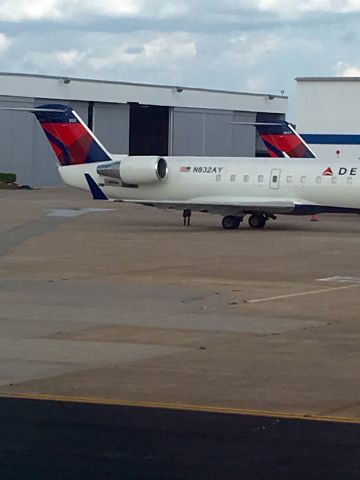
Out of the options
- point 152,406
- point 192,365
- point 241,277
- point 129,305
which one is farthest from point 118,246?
point 152,406

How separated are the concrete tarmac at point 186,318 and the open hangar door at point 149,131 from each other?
45.8m

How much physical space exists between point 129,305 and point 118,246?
42.0 ft

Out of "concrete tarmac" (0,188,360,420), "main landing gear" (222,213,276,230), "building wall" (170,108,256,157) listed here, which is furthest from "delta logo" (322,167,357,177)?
"building wall" (170,108,256,157)

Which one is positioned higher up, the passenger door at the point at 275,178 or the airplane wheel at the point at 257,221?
the passenger door at the point at 275,178

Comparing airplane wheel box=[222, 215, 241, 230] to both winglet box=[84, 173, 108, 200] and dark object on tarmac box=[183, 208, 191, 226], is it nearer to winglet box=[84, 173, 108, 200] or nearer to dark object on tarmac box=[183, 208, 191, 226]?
dark object on tarmac box=[183, 208, 191, 226]

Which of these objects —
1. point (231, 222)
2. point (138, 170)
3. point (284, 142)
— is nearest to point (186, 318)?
point (231, 222)

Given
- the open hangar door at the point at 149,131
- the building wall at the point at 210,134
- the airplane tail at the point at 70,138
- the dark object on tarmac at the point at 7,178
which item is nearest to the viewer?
the airplane tail at the point at 70,138

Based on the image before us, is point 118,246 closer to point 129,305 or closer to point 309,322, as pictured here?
point 129,305

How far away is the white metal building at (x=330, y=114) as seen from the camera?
190 ft

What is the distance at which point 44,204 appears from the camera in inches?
2195

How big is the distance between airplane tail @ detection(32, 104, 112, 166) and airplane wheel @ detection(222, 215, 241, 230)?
5296mm

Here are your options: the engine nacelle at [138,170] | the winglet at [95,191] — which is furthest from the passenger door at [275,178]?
the winglet at [95,191]

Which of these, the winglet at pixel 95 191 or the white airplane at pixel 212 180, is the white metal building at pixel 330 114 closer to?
the white airplane at pixel 212 180

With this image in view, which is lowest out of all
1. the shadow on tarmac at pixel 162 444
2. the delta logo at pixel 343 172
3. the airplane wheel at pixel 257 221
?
the airplane wheel at pixel 257 221
